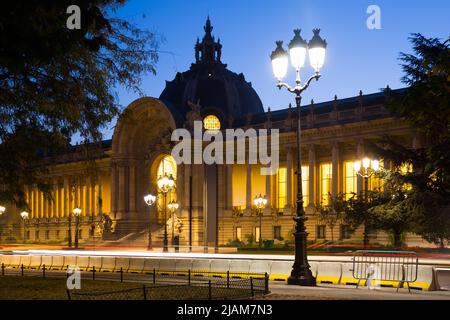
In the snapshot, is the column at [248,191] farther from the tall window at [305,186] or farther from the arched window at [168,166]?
the arched window at [168,166]

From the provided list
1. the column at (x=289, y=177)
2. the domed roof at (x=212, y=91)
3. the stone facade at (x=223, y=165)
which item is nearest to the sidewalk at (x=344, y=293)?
the stone facade at (x=223, y=165)

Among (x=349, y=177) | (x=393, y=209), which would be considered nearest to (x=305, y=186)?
(x=349, y=177)

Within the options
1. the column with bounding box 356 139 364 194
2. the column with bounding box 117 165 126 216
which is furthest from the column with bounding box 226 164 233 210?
the column with bounding box 356 139 364 194

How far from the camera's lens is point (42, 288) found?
24594 mm

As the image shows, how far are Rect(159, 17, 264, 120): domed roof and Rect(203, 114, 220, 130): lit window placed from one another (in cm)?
58

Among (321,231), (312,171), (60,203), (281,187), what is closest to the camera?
(321,231)

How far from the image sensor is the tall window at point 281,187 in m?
81.3

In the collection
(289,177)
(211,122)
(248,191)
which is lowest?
(248,191)

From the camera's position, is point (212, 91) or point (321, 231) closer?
point (321, 231)

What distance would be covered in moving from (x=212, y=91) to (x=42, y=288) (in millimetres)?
65555

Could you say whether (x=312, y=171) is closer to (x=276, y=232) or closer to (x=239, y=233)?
(x=276, y=232)

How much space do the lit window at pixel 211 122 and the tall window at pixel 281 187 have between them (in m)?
9.21
